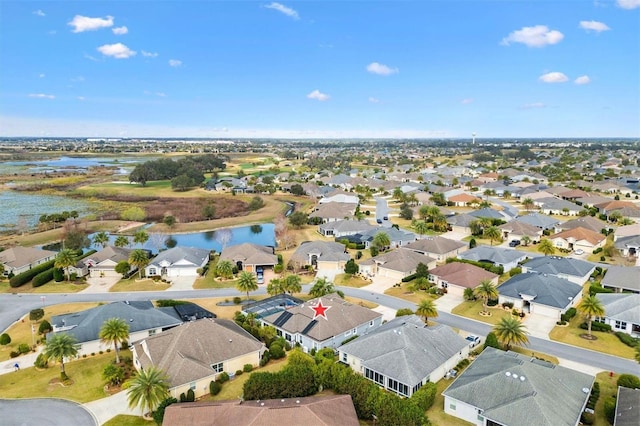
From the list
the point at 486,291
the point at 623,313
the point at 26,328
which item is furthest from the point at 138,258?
the point at 623,313

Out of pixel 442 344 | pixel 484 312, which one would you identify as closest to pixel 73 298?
pixel 442 344

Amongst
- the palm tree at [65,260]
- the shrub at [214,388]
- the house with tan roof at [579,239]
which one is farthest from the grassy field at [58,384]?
the house with tan roof at [579,239]

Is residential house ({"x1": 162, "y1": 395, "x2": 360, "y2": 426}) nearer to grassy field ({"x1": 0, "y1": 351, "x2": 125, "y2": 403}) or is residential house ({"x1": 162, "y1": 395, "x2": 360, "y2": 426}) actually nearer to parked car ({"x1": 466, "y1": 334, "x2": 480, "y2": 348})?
grassy field ({"x1": 0, "y1": 351, "x2": 125, "y2": 403})

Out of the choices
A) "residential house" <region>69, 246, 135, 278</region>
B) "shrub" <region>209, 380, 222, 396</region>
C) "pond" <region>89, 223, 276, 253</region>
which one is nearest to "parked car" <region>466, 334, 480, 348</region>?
"shrub" <region>209, 380, 222, 396</region>

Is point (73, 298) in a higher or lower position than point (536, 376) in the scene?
lower

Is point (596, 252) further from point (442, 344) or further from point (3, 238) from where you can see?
point (3, 238)

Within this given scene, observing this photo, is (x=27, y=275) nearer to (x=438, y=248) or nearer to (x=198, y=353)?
(x=198, y=353)
